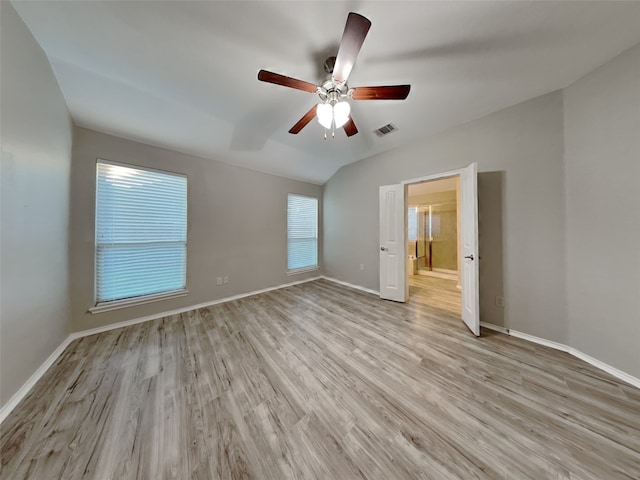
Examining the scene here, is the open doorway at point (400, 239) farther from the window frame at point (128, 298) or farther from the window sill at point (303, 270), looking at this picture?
the window frame at point (128, 298)

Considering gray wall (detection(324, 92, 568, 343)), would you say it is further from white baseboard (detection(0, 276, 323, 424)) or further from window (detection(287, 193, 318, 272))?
white baseboard (detection(0, 276, 323, 424))

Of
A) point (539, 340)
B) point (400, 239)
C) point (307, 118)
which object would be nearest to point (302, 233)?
point (400, 239)

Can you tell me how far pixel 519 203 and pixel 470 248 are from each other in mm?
716

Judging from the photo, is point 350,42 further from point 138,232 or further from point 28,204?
point 138,232

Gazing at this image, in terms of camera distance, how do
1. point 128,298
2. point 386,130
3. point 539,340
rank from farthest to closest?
point 386,130, point 128,298, point 539,340

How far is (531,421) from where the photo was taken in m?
1.25

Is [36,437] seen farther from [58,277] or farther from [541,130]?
[541,130]

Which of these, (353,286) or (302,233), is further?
(302,233)

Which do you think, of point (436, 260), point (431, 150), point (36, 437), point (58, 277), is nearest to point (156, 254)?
point (58, 277)

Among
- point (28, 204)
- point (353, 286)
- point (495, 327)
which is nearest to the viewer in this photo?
point (28, 204)

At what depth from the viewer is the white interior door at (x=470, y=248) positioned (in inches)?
88.7

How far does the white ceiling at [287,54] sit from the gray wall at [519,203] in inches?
11.2

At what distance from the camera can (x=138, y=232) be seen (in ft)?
8.50

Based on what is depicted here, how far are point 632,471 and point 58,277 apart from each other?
174 inches
